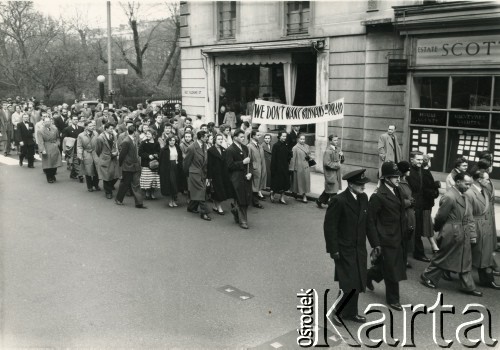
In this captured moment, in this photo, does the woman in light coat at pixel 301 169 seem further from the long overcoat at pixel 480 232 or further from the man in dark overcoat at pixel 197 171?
the long overcoat at pixel 480 232

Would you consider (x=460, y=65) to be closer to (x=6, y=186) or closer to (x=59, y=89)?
(x=6, y=186)

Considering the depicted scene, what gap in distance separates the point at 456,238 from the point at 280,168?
628 cm

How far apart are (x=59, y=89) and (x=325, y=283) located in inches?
1413

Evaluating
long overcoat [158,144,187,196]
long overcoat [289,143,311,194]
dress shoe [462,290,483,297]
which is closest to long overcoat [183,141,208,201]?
long overcoat [158,144,187,196]

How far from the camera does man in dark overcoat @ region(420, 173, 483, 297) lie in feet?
25.5

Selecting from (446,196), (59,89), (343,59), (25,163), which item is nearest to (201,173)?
(446,196)

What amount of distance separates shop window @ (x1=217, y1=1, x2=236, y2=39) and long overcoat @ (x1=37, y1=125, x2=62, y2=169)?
27.8ft

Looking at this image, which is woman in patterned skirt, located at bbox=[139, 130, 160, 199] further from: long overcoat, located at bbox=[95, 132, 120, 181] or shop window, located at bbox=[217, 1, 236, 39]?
shop window, located at bbox=[217, 1, 236, 39]

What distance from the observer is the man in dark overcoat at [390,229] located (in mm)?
7137

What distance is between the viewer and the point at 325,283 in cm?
819

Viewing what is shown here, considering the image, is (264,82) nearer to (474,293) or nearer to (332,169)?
(332,169)

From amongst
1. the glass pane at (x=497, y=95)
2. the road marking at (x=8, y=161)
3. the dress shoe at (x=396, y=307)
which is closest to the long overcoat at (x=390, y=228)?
the dress shoe at (x=396, y=307)

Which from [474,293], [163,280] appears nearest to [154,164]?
[163,280]

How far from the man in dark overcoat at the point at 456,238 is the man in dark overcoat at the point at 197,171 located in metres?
5.54
